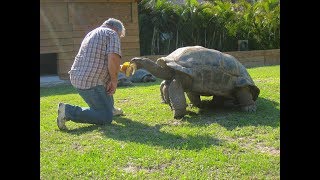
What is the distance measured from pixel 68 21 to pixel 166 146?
9.13 metres

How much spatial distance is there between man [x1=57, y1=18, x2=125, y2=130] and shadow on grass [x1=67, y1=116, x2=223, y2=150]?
0.60 feet

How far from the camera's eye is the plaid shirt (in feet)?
18.2

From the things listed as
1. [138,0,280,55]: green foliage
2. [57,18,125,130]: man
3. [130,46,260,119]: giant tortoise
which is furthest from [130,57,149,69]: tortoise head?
[138,0,280,55]: green foliage

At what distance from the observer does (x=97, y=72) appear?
5609mm

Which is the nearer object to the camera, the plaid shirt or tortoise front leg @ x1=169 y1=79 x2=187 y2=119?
the plaid shirt

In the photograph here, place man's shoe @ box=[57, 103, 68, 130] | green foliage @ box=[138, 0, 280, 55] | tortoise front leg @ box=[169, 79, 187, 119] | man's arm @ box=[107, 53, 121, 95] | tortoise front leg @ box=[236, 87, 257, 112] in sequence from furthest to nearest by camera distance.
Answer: green foliage @ box=[138, 0, 280, 55]
tortoise front leg @ box=[236, 87, 257, 112]
tortoise front leg @ box=[169, 79, 187, 119]
man's arm @ box=[107, 53, 121, 95]
man's shoe @ box=[57, 103, 68, 130]

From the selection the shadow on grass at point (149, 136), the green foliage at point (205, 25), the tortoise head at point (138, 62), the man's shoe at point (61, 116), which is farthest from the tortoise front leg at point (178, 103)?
the green foliage at point (205, 25)

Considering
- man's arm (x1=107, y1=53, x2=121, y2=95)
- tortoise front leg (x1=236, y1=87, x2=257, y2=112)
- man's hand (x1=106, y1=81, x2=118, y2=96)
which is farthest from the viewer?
tortoise front leg (x1=236, y1=87, x2=257, y2=112)

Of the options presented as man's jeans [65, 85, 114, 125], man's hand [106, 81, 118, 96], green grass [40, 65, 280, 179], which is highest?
man's hand [106, 81, 118, 96]

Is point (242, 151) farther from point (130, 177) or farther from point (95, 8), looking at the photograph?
point (95, 8)

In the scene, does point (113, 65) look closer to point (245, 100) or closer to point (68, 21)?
point (245, 100)

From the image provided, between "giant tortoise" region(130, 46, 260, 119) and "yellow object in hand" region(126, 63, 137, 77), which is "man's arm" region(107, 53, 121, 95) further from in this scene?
"giant tortoise" region(130, 46, 260, 119)

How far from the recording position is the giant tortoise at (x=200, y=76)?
607 cm
